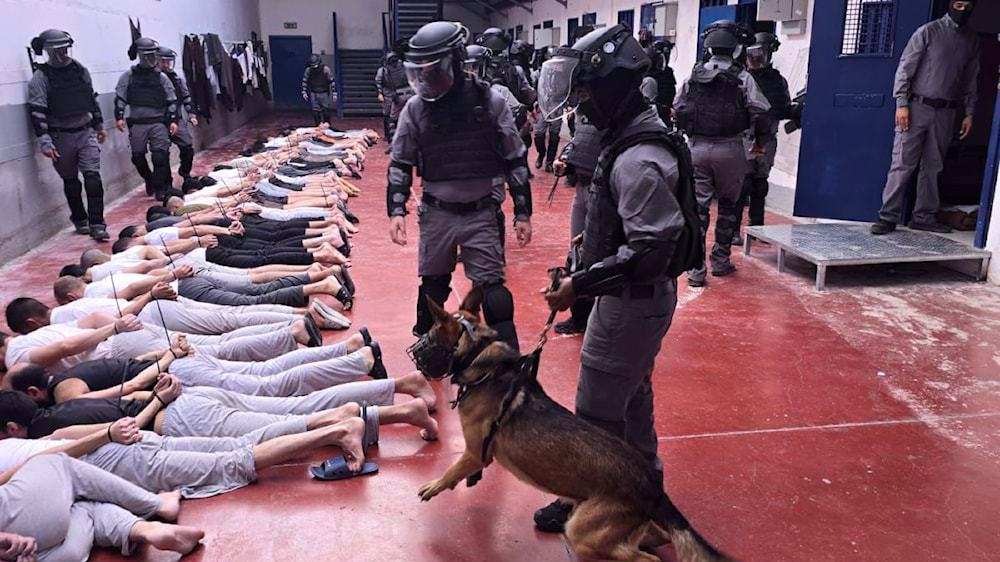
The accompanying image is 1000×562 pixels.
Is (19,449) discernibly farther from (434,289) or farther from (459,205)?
(459,205)

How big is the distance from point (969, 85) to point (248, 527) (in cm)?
601

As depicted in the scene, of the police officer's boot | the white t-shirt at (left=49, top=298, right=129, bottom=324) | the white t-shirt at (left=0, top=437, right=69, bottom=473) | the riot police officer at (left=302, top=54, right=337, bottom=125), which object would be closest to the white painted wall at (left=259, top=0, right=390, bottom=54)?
the riot police officer at (left=302, top=54, right=337, bottom=125)

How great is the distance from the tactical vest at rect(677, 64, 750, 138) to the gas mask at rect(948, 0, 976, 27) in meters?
1.76

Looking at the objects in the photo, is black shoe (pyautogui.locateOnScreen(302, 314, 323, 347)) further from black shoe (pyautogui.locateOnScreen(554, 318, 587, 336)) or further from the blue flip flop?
black shoe (pyautogui.locateOnScreen(554, 318, 587, 336))

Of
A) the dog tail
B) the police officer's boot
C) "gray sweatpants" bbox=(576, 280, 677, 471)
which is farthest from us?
the police officer's boot

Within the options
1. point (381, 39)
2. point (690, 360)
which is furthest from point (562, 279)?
point (381, 39)

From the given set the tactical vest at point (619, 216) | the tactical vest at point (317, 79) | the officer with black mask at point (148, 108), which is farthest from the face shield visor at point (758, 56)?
the tactical vest at point (317, 79)

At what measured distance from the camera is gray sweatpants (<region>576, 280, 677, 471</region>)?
8.18 ft

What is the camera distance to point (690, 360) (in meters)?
4.39

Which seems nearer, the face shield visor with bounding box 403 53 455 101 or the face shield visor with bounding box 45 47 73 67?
the face shield visor with bounding box 403 53 455 101

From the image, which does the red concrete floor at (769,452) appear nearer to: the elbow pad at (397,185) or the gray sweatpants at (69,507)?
the gray sweatpants at (69,507)

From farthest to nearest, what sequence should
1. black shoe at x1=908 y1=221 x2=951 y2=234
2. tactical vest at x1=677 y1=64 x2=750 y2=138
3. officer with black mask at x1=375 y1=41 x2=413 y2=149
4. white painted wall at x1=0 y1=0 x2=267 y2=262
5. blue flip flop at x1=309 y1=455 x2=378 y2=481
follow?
officer with black mask at x1=375 y1=41 x2=413 y2=149 → white painted wall at x1=0 y1=0 x2=267 y2=262 → black shoe at x1=908 y1=221 x2=951 y2=234 → tactical vest at x1=677 y1=64 x2=750 y2=138 → blue flip flop at x1=309 y1=455 x2=378 y2=481

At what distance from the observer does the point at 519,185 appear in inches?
156

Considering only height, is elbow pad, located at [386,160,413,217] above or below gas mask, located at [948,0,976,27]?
below
